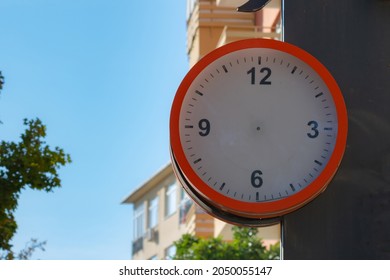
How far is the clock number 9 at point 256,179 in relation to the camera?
5.16 m

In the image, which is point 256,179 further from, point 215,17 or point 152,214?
point 152,214

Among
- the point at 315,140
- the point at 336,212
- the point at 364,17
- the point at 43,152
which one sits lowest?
the point at 336,212

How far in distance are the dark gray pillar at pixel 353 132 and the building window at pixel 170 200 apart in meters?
37.0

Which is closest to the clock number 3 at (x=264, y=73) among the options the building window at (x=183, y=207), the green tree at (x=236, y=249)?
the green tree at (x=236, y=249)

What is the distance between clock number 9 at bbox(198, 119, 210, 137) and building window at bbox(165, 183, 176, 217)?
121ft

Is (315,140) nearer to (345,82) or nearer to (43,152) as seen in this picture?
(345,82)

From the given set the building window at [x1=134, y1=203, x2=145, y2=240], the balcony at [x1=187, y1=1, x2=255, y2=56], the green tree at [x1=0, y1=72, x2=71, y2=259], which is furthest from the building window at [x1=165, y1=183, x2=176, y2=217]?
the green tree at [x1=0, y1=72, x2=71, y2=259]

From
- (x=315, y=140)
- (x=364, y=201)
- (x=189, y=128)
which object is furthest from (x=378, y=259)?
(x=189, y=128)

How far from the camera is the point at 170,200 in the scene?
43.8 m

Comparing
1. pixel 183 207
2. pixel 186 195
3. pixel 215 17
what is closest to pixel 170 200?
pixel 183 207

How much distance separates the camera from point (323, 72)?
5152 mm

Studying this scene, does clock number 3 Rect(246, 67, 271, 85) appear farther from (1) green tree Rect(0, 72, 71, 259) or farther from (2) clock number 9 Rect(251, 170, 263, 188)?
(1) green tree Rect(0, 72, 71, 259)

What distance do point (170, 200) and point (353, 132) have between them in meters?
38.7
